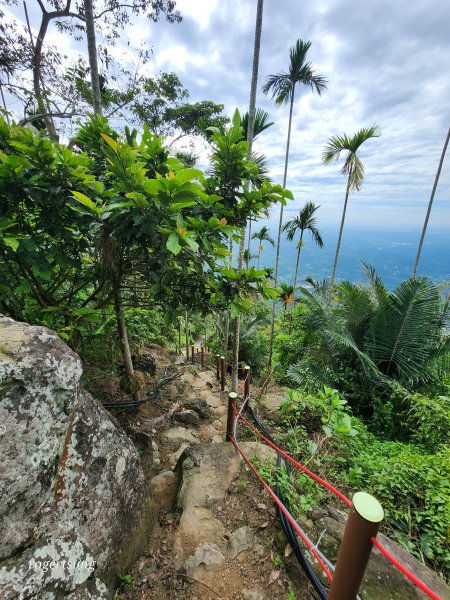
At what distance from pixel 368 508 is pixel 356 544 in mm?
165

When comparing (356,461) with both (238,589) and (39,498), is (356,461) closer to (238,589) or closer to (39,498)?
(238,589)

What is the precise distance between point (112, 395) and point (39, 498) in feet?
6.70

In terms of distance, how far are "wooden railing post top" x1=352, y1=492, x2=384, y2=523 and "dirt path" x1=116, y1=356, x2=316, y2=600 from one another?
5.19 ft

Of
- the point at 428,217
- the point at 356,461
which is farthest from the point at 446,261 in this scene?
the point at 356,461

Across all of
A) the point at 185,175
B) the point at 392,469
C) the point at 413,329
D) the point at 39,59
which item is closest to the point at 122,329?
the point at 185,175

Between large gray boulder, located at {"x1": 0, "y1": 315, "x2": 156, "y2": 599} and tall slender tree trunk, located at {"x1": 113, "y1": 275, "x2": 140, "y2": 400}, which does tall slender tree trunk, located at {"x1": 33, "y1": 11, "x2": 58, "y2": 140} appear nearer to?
tall slender tree trunk, located at {"x1": 113, "y1": 275, "x2": 140, "y2": 400}

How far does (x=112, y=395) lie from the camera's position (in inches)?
142

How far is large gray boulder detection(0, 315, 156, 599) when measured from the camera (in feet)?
4.92

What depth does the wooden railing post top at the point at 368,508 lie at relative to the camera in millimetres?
951

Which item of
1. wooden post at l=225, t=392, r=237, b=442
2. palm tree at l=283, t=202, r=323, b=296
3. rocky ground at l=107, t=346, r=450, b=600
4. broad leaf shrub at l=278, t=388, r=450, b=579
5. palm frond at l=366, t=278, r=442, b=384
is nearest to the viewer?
rocky ground at l=107, t=346, r=450, b=600

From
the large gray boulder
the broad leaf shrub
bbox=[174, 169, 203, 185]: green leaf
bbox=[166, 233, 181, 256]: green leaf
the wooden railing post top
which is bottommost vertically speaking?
the broad leaf shrub

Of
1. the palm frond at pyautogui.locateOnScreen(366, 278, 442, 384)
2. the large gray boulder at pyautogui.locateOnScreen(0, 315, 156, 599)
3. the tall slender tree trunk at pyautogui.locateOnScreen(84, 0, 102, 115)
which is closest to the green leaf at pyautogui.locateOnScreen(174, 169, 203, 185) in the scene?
the large gray boulder at pyautogui.locateOnScreen(0, 315, 156, 599)

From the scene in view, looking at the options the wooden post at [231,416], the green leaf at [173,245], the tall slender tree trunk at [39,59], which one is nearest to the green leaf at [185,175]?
the green leaf at [173,245]

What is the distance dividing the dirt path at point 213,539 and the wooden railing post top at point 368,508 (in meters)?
1.58
